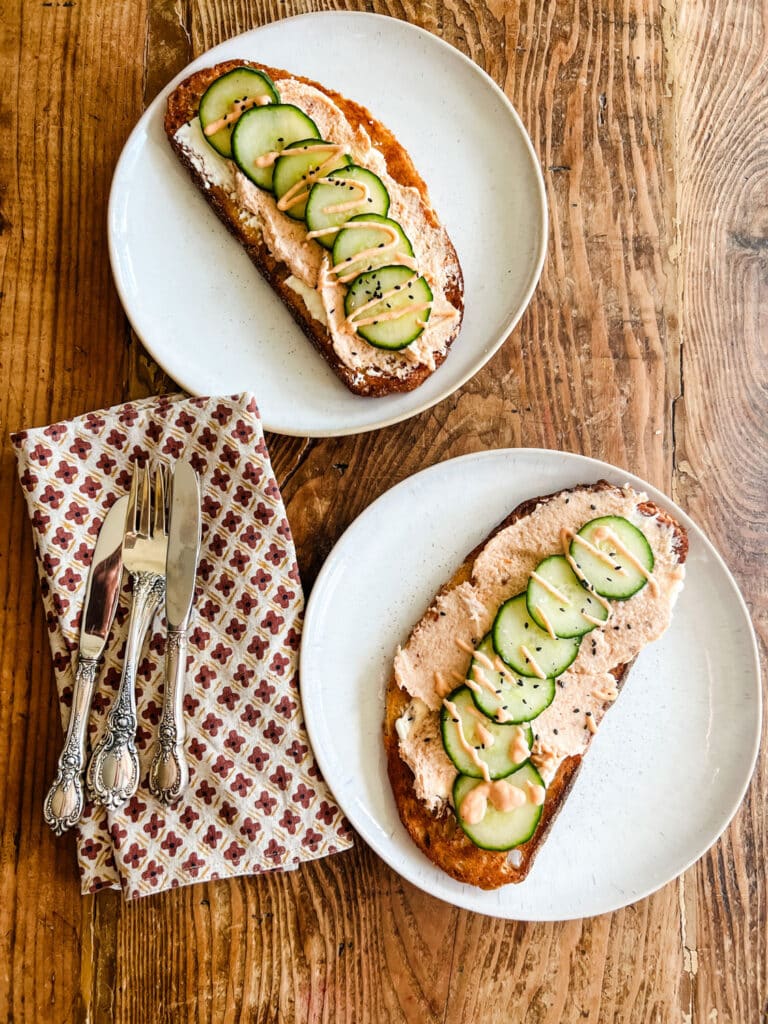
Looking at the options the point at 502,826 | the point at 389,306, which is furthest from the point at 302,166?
the point at 502,826

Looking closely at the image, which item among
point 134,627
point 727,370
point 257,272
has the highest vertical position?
point 257,272

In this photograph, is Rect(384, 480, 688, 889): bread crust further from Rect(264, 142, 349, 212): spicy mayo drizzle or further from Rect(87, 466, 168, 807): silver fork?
Rect(264, 142, 349, 212): spicy mayo drizzle

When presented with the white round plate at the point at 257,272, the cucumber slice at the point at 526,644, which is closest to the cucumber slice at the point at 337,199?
the white round plate at the point at 257,272

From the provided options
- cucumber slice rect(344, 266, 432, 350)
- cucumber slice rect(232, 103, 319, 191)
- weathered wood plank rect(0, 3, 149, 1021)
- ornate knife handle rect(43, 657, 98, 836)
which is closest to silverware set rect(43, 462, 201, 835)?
ornate knife handle rect(43, 657, 98, 836)

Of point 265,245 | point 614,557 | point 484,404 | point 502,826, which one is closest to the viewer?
point 502,826

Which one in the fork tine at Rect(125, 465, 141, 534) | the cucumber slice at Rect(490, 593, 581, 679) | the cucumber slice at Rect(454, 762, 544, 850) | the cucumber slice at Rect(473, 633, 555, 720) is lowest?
the cucumber slice at Rect(454, 762, 544, 850)

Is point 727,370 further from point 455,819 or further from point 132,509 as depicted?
point 132,509

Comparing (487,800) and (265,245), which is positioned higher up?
(265,245)
